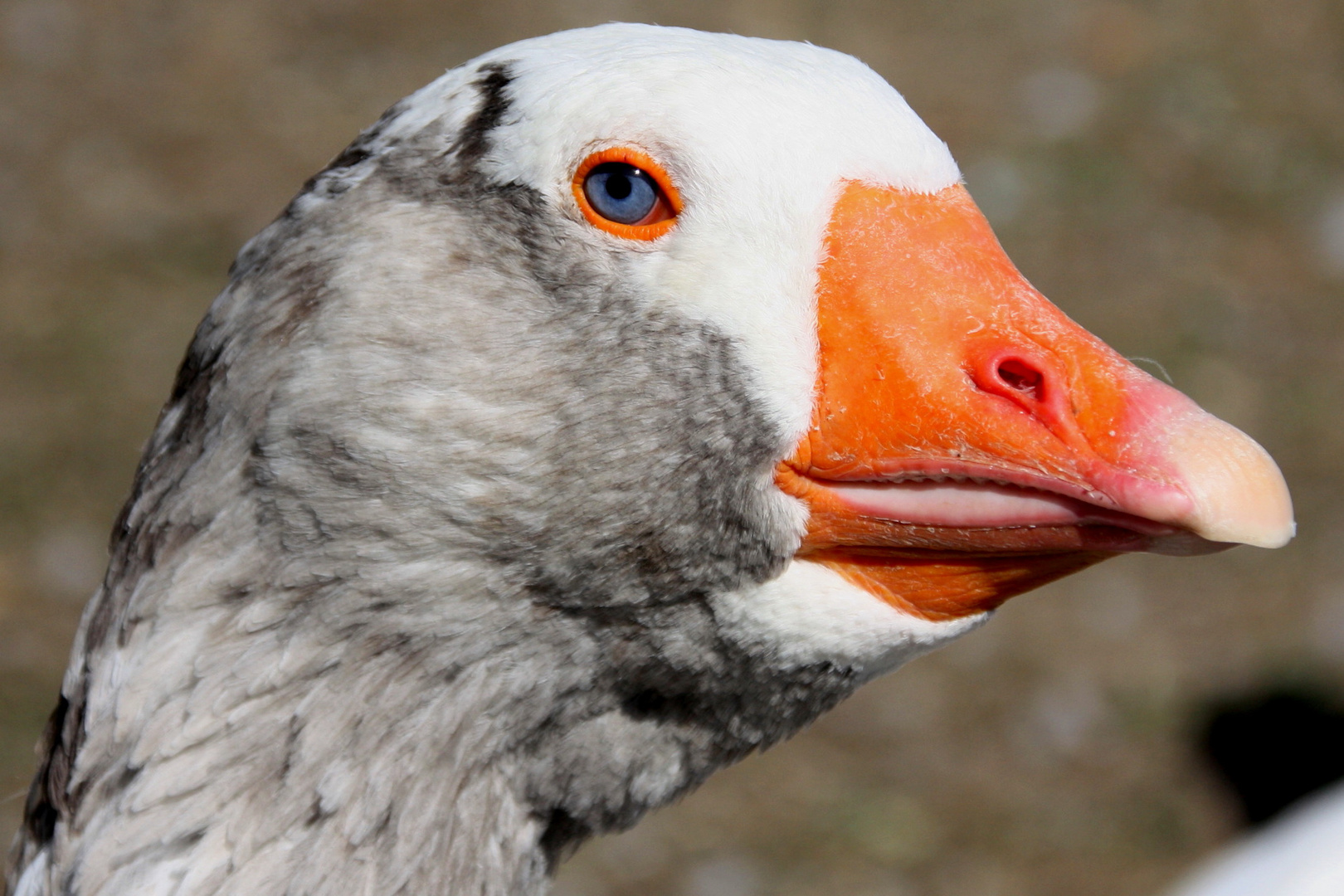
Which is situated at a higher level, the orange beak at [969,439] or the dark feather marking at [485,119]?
the dark feather marking at [485,119]

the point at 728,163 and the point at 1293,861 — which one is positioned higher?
the point at 728,163

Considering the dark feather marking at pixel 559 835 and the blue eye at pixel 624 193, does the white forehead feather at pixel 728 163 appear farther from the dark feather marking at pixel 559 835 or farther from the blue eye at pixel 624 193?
the dark feather marking at pixel 559 835

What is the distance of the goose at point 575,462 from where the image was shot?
173cm

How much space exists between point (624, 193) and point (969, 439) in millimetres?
545

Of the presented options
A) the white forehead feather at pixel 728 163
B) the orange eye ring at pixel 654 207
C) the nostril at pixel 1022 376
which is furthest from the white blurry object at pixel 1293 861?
the orange eye ring at pixel 654 207

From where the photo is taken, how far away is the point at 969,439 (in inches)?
67.2

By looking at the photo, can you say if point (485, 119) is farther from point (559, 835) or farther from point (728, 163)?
point (559, 835)

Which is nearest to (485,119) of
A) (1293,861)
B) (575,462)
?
(575,462)

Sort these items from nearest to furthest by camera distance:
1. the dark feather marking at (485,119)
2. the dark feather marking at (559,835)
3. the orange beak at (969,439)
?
the orange beak at (969,439)
the dark feather marking at (485,119)
the dark feather marking at (559,835)

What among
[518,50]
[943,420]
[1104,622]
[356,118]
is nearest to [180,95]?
[356,118]

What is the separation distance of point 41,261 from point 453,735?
18.9ft

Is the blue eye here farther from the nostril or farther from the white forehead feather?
the nostril

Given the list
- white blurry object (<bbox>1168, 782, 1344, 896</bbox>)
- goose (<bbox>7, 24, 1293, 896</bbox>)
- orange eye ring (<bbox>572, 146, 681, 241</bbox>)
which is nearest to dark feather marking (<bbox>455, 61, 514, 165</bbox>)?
goose (<bbox>7, 24, 1293, 896</bbox>)

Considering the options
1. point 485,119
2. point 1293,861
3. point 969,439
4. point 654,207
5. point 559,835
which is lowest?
point 1293,861
